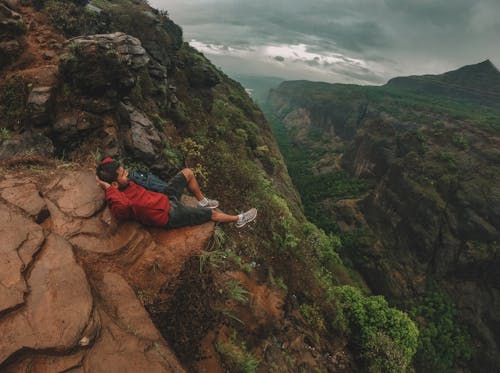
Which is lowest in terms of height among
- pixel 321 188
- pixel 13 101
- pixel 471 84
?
pixel 321 188

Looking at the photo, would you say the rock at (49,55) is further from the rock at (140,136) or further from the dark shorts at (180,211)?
the dark shorts at (180,211)

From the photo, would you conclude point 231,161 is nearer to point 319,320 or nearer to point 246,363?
point 319,320

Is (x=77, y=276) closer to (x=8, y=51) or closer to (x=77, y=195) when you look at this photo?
(x=77, y=195)

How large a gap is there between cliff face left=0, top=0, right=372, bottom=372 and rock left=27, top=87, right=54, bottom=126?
0.03 m

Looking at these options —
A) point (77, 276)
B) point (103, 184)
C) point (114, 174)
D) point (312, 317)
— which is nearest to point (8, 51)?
point (103, 184)

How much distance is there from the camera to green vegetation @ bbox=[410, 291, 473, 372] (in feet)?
102

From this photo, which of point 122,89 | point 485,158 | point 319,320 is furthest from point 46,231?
point 485,158

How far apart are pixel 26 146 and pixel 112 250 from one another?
469cm

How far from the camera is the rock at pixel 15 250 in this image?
360 centimetres

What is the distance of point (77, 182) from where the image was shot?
6164mm

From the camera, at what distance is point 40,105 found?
788cm

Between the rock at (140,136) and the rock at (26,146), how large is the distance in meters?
2.33

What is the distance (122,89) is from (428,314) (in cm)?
4451

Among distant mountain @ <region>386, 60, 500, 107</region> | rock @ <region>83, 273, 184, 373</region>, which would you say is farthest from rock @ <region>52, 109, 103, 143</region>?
distant mountain @ <region>386, 60, 500, 107</region>
